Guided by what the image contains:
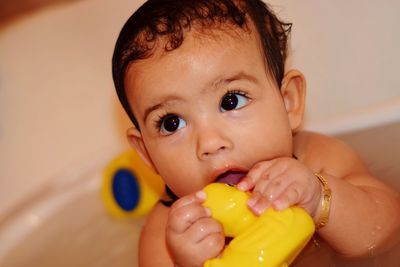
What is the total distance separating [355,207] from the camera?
1.04 meters

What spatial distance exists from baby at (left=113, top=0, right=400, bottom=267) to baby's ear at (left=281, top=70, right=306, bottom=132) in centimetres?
4

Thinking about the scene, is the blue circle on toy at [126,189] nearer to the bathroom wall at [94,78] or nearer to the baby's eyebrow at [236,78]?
the bathroom wall at [94,78]

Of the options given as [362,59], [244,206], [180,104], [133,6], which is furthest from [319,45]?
[244,206]

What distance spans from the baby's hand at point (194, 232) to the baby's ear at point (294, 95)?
0.32 meters

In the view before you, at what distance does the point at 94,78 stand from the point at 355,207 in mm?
935

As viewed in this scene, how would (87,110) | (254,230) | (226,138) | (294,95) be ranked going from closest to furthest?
1. (254,230)
2. (226,138)
3. (294,95)
4. (87,110)

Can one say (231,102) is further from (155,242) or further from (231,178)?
(155,242)

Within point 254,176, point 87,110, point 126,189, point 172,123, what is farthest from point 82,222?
point 254,176

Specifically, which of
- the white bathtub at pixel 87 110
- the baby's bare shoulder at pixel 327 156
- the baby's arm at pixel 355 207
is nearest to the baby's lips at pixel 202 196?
the baby's arm at pixel 355 207

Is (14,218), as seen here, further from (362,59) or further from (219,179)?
(362,59)

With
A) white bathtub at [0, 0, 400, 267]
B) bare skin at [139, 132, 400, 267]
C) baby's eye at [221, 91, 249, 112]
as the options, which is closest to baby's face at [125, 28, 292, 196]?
baby's eye at [221, 91, 249, 112]

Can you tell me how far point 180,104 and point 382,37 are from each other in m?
0.72

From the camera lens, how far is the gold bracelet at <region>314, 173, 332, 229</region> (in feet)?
3.27

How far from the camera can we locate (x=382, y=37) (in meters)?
1.51
